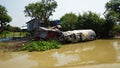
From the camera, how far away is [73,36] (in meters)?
24.9

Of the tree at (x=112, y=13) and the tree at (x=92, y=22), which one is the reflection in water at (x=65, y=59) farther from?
the tree at (x=112, y=13)

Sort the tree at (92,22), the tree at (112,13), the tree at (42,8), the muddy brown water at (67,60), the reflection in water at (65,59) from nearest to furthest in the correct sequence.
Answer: the muddy brown water at (67,60), the reflection in water at (65,59), the tree at (92,22), the tree at (112,13), the tree at (42,8)

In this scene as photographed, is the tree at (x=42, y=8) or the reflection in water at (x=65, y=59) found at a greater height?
the tree at (x=42, y=8)

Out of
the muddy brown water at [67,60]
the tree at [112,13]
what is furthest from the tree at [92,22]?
the muddy brown water at [67,60]

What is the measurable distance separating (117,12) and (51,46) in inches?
757

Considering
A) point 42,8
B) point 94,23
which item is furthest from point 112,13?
point 42,8

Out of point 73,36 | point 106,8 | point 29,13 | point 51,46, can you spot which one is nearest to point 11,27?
point 29,13

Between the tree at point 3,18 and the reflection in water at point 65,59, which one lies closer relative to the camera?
the reflection in water at point 65,59

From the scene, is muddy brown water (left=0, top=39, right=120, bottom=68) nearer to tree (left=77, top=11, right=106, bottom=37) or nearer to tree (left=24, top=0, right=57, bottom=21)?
tree (left=77, top=11, right=106, bottom=37)

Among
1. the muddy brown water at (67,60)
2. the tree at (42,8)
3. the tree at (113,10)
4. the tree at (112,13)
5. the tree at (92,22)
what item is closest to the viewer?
the muddy brown water at (67,60)

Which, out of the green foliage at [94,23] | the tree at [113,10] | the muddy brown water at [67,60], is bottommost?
the muddy brown water at [67,60]

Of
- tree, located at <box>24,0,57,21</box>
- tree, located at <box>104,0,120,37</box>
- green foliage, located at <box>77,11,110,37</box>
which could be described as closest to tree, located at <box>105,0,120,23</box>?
tree, located at <box>104,0,120,37</box>

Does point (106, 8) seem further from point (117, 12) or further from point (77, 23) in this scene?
point (77, 23)

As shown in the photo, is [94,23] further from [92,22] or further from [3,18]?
[3,18]
